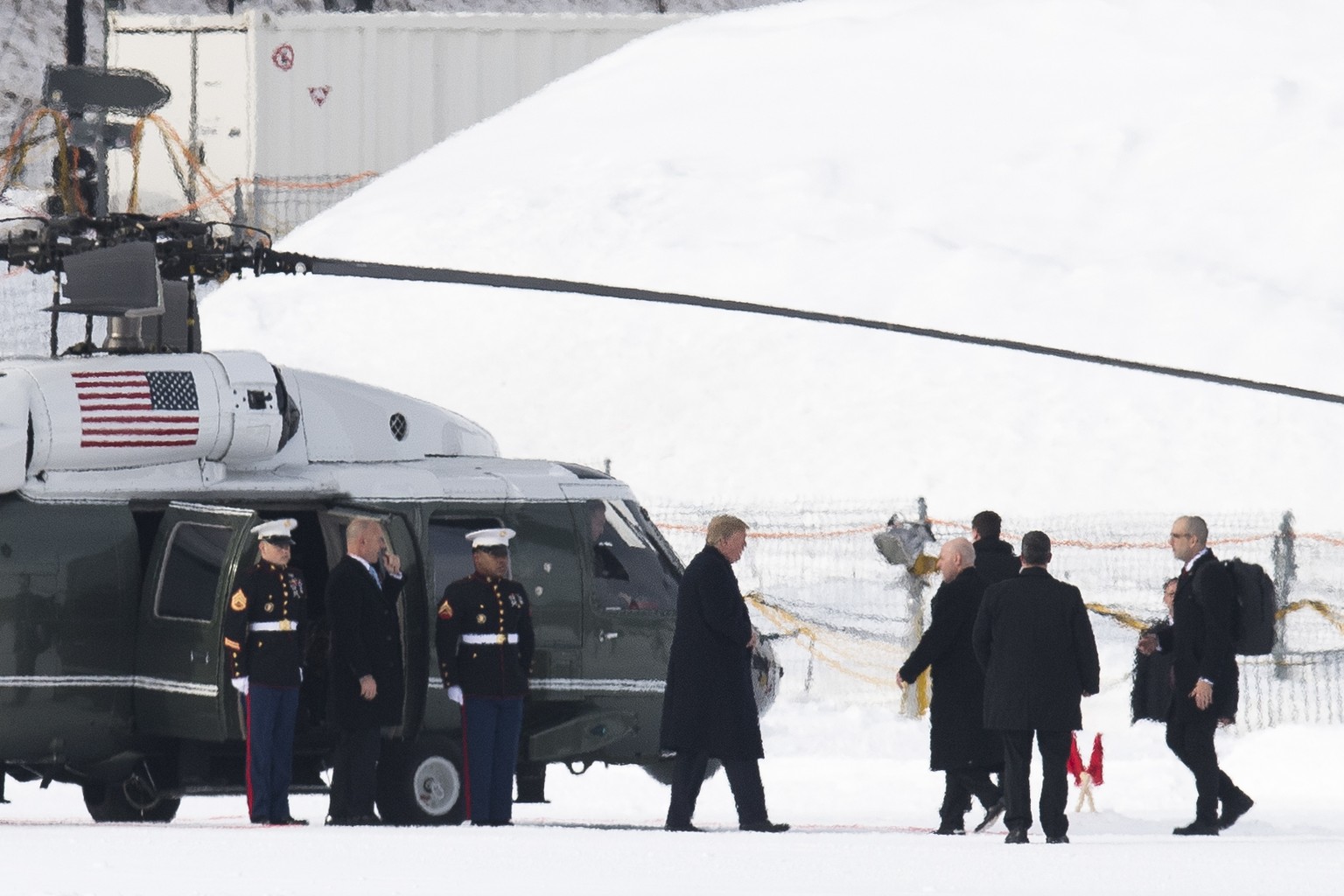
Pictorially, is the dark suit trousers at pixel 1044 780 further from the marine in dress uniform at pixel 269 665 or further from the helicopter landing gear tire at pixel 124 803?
the helicopter landing gear tire at pixel 124 803

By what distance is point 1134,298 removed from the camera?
3045cm

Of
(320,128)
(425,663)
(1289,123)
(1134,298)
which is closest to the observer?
(425,663)

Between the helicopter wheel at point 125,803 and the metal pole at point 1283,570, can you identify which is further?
the metal pole at point 1283,570

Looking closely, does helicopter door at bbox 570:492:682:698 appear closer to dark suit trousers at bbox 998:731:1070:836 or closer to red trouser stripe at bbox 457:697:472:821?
red trouser stripe at bbox 457:697:472:821

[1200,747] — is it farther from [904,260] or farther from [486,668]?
[904,260]

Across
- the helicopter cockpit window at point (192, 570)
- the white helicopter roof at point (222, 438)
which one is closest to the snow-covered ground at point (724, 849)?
the helicopter cockpit window at point (192, 570)

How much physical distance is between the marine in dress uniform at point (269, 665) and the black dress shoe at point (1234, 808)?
15.6ft

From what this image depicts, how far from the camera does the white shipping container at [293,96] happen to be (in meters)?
37.6

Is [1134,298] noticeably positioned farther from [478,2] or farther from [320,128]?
[478,2]

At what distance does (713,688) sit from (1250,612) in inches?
112

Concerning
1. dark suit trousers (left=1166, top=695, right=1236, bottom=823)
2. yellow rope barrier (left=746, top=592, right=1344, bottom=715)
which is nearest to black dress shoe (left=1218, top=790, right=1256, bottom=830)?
dark suit trousers (left=1166, top=695, right=1236, bottom=823)

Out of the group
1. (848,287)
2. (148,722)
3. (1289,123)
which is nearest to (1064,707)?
(148,722)

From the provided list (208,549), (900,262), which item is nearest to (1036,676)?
(208,549)

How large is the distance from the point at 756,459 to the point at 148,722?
53.5 ft
